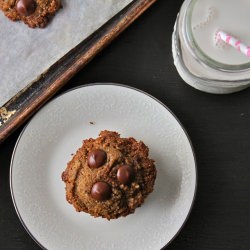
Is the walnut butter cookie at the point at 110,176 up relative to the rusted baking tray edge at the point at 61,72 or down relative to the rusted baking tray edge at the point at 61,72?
down

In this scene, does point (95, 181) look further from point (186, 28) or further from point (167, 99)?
point (186, 28)

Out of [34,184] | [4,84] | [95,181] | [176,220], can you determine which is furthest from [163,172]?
[4,84]

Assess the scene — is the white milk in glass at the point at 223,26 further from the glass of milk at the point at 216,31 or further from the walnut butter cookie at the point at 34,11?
the walnut butter cookie at the point at 34,11

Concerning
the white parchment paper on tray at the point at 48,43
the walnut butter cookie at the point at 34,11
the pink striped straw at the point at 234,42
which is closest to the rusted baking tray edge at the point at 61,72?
the white parchment paper on tray at the point at 48,43

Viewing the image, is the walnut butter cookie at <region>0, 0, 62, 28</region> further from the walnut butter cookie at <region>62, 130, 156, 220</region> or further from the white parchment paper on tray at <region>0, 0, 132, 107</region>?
the walnut butter cookie at <region>62, 130, 156, 220</region>

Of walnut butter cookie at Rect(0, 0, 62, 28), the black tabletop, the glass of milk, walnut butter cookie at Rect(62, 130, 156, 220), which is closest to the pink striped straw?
the glass of milk

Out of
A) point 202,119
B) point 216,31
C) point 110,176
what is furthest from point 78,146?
point 216,31

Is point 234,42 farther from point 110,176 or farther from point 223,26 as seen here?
point 110,176
